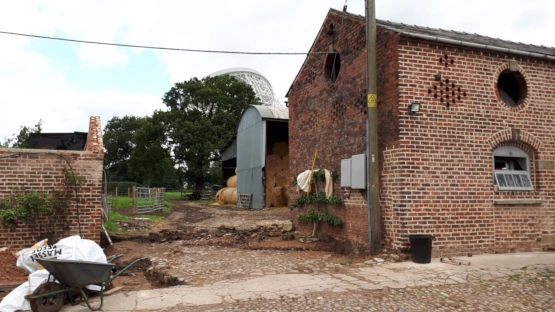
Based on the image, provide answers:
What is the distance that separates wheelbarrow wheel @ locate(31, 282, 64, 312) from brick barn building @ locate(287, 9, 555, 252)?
19.4ft

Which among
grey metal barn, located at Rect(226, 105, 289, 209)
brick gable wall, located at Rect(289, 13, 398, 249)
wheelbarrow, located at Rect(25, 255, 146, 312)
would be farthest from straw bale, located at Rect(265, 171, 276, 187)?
wheelbarrow, located at Rect(25, 255, 146, 312)

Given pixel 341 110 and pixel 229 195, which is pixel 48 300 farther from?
pixel 229 195

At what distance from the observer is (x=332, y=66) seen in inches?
450

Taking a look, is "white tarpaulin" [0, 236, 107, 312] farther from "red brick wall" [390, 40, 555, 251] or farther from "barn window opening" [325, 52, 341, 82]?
"barn window opening" [325, 52, 341, 82]

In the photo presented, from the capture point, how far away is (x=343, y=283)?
648 centimetres

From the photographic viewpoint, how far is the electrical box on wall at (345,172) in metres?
9.59

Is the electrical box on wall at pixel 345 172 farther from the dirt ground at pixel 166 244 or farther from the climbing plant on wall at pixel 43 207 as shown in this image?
the climbing plant on wall at pixel 43 207

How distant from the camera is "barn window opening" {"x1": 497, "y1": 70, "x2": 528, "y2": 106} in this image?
9492 millimetres

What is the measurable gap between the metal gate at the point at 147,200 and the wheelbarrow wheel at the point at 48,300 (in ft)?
54.1

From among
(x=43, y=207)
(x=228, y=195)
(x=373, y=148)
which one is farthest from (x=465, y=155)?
(x=228, y=195)

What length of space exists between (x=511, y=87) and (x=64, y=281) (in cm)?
985

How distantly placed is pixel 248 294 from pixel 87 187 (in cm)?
470

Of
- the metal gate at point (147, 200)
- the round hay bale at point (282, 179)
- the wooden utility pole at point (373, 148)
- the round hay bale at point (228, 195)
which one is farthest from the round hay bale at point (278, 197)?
the wooden utility pole at point (373, 148)

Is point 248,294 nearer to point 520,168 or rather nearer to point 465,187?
point 465,187
